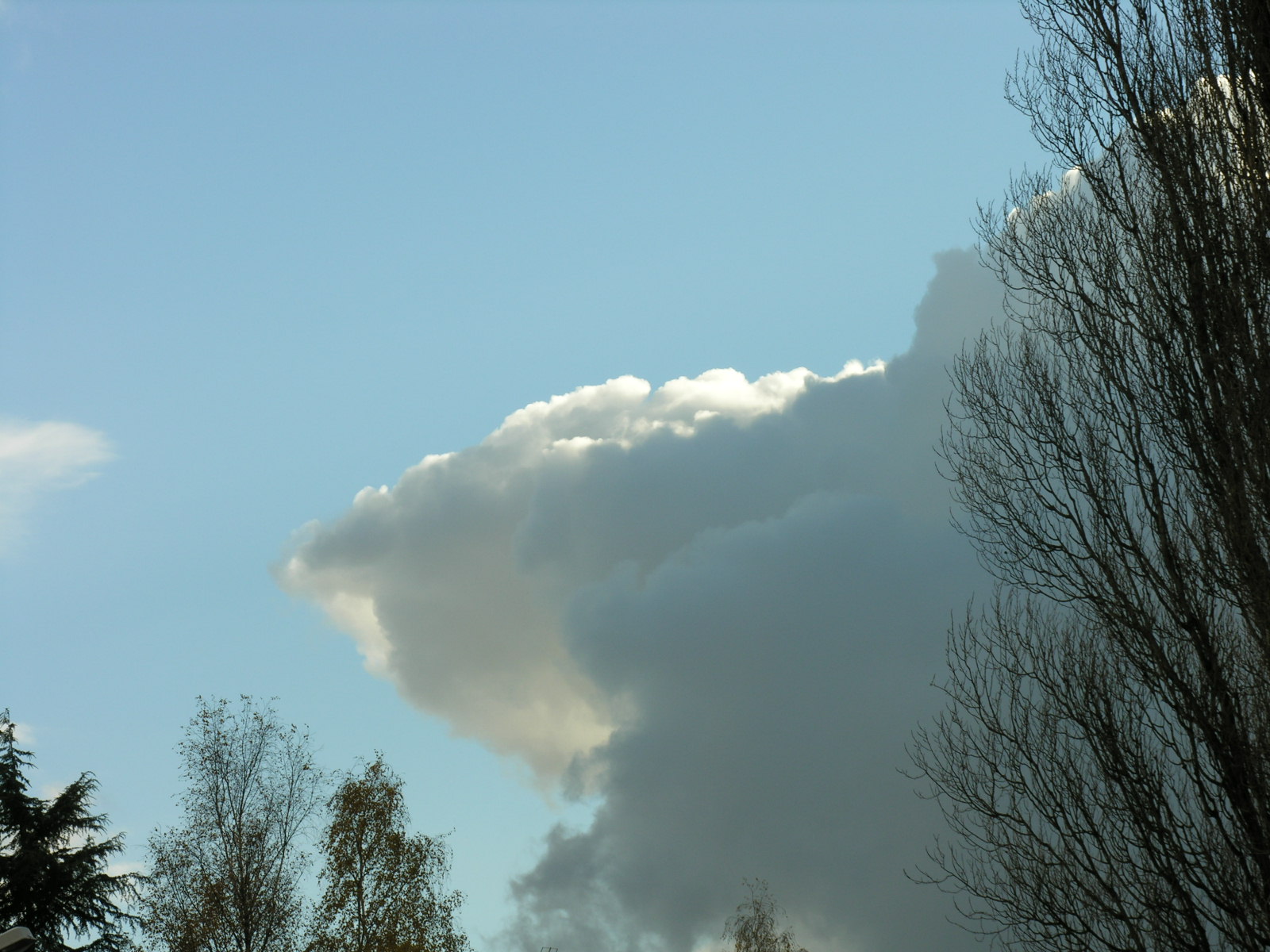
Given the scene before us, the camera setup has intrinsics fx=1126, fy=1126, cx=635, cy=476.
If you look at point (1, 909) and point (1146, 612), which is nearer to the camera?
point (1146, 612)

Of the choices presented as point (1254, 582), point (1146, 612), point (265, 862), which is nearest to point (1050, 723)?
point (1146, 612)

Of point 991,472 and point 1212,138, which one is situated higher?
point 1212,138

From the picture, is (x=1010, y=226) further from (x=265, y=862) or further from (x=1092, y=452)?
(x=265, y=862)

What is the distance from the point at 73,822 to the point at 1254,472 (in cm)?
2845

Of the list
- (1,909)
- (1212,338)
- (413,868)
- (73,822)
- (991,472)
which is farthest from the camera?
(413,868)

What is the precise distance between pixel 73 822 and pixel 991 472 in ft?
85.5

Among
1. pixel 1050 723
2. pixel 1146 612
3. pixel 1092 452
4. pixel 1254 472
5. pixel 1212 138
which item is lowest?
pixel 1050 723

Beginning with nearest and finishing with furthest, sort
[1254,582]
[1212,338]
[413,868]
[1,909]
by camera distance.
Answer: [1254,582] → [1212,338] → [1,909] → [413,868]

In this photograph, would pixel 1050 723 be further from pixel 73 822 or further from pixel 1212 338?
pixel 73 822

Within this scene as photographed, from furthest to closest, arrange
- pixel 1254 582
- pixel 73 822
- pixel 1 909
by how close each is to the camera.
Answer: pixel 73 822 < pixel 1 909 < pixel 1254 582

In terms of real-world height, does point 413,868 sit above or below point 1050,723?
above

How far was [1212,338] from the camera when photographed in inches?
357

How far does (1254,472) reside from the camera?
28.0 ft

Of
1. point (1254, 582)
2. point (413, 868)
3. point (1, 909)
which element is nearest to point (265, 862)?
point (413, 868)
